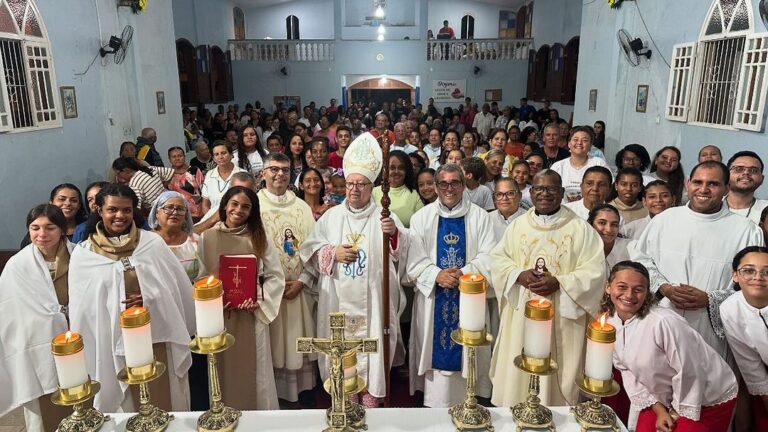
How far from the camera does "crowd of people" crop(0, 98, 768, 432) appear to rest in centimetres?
284

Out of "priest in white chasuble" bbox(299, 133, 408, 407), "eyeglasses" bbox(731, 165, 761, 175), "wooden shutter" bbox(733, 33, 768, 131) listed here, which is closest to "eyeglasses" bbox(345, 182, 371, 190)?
"priest in white chasuble" bbox(299, 133, 408, 407)

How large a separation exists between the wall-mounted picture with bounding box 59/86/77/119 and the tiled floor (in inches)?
191

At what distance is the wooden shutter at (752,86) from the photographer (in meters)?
5.66

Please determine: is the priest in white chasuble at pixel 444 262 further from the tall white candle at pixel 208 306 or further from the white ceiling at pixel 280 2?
the white ceiling at pixel 280 2

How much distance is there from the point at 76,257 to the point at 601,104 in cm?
881

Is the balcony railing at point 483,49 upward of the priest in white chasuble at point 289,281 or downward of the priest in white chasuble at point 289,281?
upward

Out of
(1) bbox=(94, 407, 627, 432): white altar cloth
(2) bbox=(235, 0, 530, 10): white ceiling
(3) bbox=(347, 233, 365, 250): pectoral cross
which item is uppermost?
(2) bbox=(235, 0, 530, 10): white ceiling

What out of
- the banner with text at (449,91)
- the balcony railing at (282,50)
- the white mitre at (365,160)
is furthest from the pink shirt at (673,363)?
the balcony railing at (282,50)

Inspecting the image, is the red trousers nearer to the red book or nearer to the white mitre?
the white mitre

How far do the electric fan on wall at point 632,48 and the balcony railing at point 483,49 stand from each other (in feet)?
31.3

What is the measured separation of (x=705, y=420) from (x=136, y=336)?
8.80 ft

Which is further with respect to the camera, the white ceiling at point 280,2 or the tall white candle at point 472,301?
the white ceiling at point 280,2

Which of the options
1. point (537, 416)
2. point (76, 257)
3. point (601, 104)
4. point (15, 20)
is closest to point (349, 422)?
point (537, 416)

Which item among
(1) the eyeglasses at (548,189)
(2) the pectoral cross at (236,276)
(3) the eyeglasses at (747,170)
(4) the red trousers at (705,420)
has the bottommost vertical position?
(4) the red trousers at (705,420)
